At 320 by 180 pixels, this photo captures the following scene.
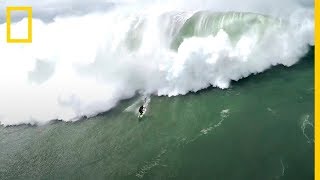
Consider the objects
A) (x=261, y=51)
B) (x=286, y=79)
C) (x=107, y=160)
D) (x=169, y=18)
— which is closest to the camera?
(x=107, y=160)

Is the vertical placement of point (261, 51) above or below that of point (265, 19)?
below

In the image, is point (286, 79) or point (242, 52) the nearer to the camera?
point (286, 79)

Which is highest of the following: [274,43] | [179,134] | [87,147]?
[274,43]

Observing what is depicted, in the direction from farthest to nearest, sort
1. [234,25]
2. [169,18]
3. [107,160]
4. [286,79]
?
1. [169,18]
2. [234,25]
3. [286,79]
4. [107,160]

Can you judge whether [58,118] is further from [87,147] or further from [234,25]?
[234,25]

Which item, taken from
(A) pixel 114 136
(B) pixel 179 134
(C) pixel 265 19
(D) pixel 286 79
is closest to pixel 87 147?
(A) pixel 114 136

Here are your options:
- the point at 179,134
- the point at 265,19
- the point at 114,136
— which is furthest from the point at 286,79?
the point at 114,136
